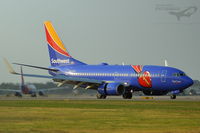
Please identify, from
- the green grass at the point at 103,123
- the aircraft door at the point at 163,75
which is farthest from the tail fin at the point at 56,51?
the green grass at the point at 103,123

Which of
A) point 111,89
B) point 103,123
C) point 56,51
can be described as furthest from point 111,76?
point 103,123

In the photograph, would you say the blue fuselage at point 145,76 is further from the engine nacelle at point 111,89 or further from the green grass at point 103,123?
the green grass at point 103,123

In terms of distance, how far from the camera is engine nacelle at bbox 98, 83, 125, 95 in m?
68.9

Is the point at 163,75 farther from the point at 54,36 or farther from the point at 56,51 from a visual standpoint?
the point at 54,36

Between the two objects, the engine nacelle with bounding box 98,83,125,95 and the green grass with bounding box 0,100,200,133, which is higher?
the engine nacelle with bounding box 98,83,125,95

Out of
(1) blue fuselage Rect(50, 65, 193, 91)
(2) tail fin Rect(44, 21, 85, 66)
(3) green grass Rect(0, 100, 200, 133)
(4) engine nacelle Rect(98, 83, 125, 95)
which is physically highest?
(2) tail fin Rect(44, 21, 85, 66)

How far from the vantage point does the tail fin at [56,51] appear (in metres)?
78.1

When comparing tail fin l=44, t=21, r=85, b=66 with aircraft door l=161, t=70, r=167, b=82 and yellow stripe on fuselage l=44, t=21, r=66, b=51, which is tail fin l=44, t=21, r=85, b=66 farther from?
aircraft door l=161, t=70, r=167, b=82

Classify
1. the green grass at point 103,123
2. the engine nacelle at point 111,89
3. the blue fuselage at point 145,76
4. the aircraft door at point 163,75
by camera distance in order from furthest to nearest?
the engine nacelle at point 111,89
the aircraft door at point 163,75
the blue fuselage at point 145,76
the green grass at point 103,123

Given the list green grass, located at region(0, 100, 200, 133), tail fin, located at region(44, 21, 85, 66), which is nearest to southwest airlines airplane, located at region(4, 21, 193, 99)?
tail fin, located at region(44, 21, 85, 66)

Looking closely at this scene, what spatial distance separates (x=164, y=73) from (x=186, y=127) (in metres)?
39.2

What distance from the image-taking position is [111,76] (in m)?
71.6

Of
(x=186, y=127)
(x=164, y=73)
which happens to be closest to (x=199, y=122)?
(x=186, y=127)

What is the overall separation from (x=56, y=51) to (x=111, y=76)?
11.0 m
